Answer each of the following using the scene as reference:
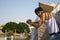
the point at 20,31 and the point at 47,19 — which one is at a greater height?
the point at 47,19

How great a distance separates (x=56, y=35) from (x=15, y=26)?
59.6 metres

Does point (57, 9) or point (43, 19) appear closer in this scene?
point (43, 19)

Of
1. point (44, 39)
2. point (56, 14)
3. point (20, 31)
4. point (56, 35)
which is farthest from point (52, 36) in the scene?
point (20, 31)

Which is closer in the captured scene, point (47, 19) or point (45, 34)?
point (47, 19)

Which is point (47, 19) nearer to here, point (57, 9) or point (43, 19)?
point (43, 19)

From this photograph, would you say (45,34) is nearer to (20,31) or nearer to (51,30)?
(51,30)

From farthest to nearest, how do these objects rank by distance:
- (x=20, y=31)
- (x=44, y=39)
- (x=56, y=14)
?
1. (x=20, y=31)
2. (x=44, y=39)
3. (x=56, y=14)

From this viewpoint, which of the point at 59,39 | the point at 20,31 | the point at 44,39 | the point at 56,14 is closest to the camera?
the point at 59,39

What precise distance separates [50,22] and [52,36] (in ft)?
1.12

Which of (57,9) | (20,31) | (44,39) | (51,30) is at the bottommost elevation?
(20,31)

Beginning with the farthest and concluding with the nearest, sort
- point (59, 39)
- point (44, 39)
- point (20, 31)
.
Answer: point (20, 31) < point (44, 39) < point (59, 39)

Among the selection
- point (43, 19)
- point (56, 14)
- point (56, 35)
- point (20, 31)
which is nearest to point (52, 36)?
point (56, 35)

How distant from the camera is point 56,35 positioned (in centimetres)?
579

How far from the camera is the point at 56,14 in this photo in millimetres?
7660
